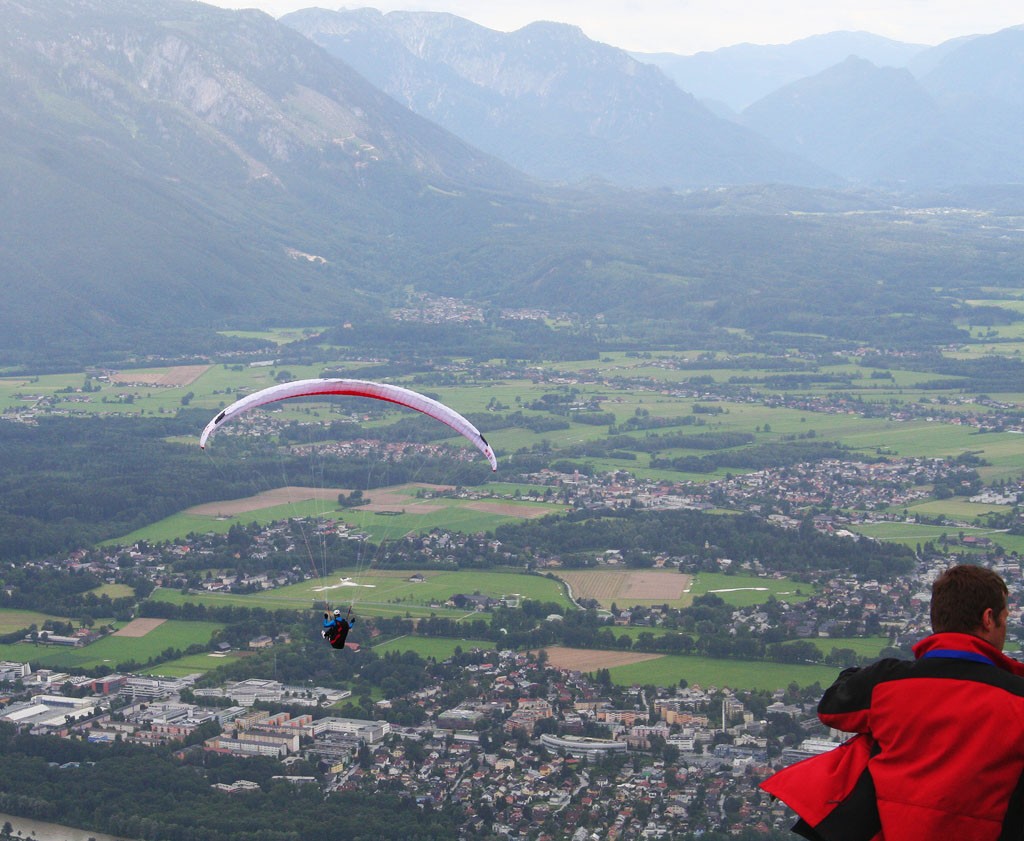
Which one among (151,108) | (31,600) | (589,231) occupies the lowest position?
(31,600)

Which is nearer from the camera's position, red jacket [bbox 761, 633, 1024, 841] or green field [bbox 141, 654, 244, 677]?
red jacket [bbox 761, 633, 1024, 841]

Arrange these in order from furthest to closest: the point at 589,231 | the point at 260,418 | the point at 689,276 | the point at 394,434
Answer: the point at 589,231
the point at 689,276
the point at 260,418
the point at 394,434

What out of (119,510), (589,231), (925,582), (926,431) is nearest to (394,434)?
(119,510)

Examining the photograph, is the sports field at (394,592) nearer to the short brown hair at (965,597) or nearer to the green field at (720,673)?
the green field at (720,673)

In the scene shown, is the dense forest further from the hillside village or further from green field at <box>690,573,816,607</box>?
green field at <box>690,573,816,607</box>

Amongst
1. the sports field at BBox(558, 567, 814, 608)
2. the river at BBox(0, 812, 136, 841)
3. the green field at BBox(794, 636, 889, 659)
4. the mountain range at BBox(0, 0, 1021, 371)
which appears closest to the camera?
the river at BBox(0, 812, 136, 841)

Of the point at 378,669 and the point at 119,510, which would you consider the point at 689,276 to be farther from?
the point at 378,669

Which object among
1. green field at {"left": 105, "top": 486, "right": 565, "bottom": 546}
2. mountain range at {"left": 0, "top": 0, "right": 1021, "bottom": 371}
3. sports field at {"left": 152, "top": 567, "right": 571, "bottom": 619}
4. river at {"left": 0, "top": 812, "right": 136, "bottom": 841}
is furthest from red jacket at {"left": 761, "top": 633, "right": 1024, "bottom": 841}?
mountain range at {"left": 0, "top": 0, "right": 1021, "bottom": 371}
